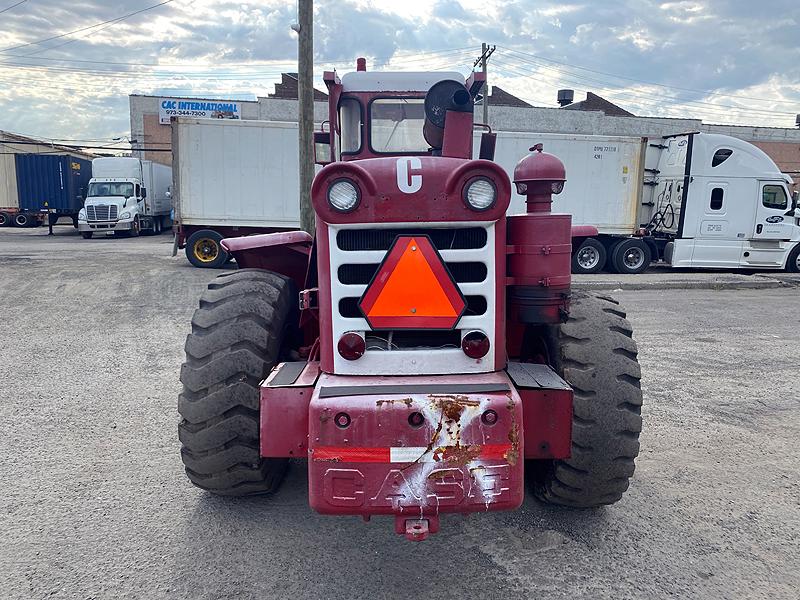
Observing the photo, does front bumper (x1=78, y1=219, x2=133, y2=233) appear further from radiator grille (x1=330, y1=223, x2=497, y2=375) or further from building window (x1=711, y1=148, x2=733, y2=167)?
radiator grille (x1=330, y1=223, x2=497, y2=375)

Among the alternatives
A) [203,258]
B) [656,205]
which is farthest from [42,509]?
[656,205]

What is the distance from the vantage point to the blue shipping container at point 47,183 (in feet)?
89.2

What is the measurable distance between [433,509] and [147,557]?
1586 mm

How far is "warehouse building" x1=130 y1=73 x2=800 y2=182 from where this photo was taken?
119ft

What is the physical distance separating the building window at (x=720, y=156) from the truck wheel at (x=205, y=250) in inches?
491

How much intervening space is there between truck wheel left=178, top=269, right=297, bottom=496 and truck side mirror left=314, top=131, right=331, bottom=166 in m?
1.70

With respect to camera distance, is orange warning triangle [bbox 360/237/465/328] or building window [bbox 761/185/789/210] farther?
building window [bbox 761/185/789/210]

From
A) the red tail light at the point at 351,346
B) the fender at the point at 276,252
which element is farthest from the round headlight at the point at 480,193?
the fender at the point at 276,252

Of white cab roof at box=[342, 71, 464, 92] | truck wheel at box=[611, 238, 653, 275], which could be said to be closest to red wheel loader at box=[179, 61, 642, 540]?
white cab roof at box=[342, 71, 464, 92]

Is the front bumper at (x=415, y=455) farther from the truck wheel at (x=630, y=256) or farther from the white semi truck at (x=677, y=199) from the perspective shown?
the truck wheel at (x=630, y=256)

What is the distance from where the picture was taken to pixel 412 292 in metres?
2.90

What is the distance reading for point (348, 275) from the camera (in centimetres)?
297

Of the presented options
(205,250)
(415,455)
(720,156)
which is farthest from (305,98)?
(415,455)

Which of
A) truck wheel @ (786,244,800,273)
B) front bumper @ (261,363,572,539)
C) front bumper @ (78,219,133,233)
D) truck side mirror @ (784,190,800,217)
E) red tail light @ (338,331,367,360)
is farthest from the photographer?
front bumper @ (78,219,133,233)
